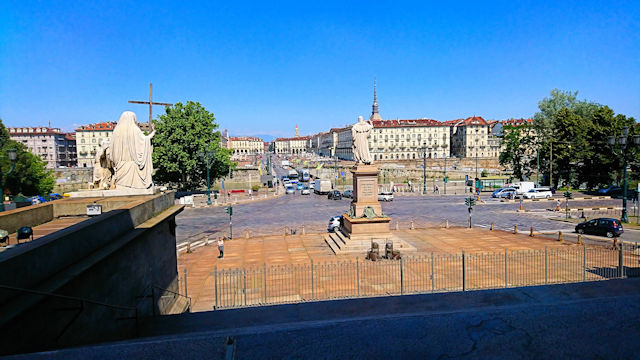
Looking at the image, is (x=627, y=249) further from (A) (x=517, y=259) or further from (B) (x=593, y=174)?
(B) (x=593, y=174)

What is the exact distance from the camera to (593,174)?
1874 inches

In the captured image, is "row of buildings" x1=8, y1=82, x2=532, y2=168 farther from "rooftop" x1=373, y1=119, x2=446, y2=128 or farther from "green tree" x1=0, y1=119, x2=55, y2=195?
"green tree" x1=0, y1=119, x2=55, y2=195

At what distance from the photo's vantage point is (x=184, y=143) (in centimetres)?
4447

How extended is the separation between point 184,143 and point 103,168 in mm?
35851

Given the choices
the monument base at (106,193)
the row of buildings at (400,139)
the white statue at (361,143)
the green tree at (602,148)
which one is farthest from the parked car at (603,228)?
the row of buildings at (400,139)

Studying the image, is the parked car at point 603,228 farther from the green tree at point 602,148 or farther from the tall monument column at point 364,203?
the green tree at point 602,148

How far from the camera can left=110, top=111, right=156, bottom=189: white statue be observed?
9648mm

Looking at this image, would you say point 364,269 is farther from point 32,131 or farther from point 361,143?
point 32,131

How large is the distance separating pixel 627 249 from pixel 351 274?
1280 cm

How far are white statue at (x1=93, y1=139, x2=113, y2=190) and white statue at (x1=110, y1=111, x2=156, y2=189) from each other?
418 mm

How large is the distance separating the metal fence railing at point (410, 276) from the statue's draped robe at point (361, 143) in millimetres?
6044

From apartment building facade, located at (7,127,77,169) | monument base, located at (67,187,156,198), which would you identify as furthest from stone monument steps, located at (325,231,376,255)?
apartment building facade, located at (7,127,77,169)

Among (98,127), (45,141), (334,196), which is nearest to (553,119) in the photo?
(334,196)

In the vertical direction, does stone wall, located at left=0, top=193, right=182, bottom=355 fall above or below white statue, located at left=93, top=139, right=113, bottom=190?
below
